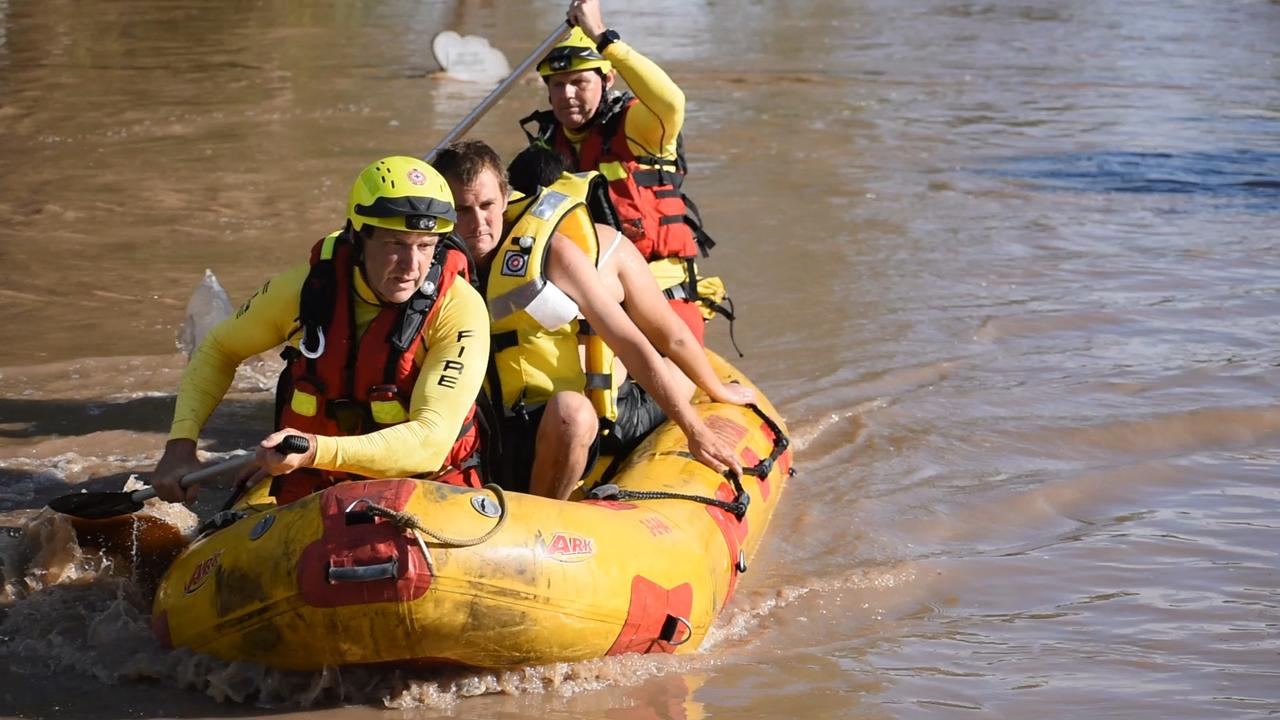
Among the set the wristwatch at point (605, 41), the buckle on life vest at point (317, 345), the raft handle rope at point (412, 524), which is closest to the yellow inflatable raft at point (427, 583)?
the raft handle rope at point (412, 524)

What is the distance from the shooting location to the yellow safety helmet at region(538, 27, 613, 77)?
5758mm

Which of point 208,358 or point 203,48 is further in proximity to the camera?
point 203,48

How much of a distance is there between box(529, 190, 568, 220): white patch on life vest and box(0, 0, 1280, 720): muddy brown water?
1.26 m

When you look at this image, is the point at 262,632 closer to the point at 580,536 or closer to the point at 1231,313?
the point at 580,536

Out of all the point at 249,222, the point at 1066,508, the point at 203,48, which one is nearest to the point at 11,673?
the point at 1066,508

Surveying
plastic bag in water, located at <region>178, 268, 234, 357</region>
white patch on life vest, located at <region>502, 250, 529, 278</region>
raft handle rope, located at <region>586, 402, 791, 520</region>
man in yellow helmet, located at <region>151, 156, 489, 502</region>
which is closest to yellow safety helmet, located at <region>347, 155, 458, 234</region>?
man in yellow helmet, located at <region>151, 156, 489, 502</region>

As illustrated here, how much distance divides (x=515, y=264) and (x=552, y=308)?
156 millimetres

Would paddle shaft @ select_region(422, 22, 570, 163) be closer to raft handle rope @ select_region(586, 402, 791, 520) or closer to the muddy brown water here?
the muddy brown water

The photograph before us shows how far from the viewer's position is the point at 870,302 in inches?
313

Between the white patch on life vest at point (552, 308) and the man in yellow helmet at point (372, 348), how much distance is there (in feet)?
1.05

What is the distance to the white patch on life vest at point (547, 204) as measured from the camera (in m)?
4.42

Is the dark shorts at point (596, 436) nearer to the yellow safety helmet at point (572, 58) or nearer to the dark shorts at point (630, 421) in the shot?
the dark shorts at point (630, 421)

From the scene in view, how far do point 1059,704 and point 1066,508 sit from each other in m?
1.61

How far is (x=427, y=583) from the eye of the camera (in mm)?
3525
